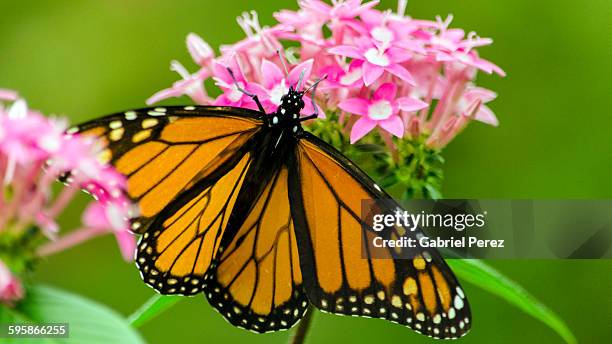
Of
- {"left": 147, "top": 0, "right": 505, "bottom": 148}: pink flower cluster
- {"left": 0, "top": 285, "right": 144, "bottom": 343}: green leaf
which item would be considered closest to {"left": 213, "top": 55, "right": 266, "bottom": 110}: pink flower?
{"left": 147, "top": 0, "right": 505, "bottom": 148}: pink flower cluster

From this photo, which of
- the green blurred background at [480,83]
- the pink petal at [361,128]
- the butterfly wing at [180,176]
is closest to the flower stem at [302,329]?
the butterfly wing at [180,176]

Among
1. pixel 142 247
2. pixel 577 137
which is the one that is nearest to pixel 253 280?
pixel 142 247

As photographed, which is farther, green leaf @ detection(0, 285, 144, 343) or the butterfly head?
the butterfly head

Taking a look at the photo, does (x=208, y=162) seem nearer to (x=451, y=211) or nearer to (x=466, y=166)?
(x=451, y=211)

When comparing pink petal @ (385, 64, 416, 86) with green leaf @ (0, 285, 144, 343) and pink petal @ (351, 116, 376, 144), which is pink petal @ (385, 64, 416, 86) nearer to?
pink petal @ (351, 116, 376, 144)

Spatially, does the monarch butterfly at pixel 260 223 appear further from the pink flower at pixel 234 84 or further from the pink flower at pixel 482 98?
the pink flower at pixel 482 98

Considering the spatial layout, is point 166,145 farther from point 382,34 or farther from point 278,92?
point 382,34

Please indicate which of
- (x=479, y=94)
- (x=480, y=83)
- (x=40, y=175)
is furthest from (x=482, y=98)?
(x=480, y=83)
